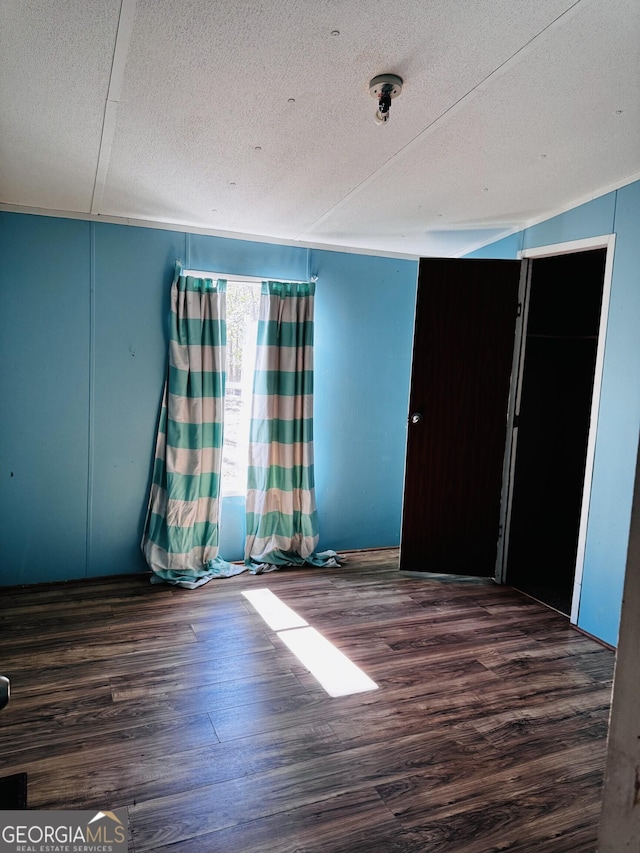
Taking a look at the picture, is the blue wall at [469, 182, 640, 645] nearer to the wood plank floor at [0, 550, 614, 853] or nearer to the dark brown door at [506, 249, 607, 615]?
the wood plank floor at [0, 550, 614, 853]

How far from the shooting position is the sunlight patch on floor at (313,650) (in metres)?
2.49

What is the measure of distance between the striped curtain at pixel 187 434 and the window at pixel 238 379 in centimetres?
20

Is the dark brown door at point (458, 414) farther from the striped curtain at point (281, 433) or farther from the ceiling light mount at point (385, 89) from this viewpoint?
the ceiling light mount at point (385, 89)

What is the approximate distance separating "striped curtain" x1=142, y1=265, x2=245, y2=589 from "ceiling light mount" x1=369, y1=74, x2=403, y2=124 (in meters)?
2.00

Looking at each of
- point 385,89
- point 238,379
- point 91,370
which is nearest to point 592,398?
point 385,89

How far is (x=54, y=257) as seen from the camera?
336cm

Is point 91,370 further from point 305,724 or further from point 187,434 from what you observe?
point 305,724

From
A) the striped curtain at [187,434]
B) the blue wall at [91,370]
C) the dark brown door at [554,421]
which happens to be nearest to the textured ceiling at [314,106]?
the blue wall at [91,370]

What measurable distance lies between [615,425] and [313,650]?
1.97 m

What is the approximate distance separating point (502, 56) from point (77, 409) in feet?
9.62

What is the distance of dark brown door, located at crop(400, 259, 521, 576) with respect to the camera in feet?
12.0

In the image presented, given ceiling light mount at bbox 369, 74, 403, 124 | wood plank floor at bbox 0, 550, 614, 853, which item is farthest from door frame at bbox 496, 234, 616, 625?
ceiling light mount at bbox 369, 74, 403, 124

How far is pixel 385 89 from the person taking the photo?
1.83 metres

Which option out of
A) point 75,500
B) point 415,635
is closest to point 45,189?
point 75,500
